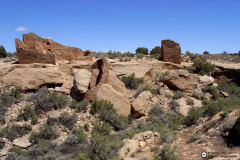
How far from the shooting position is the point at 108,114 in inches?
338

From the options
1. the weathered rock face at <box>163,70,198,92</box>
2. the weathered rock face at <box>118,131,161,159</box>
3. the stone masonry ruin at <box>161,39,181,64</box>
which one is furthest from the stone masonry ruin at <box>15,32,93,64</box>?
the weathered rock face at <box>118,131,161,159</box>

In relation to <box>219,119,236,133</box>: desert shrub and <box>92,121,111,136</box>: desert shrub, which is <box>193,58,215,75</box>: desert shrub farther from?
<box>92,121,111,136</box>: desert shrub

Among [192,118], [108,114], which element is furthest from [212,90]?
[108,114]

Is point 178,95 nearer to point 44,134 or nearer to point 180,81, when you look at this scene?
point 180,81

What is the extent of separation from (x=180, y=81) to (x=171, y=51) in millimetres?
3986

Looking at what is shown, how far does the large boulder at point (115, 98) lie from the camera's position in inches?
365

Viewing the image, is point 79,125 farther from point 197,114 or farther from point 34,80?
point 197,114

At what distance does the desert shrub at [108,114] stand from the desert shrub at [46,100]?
1.53 meters

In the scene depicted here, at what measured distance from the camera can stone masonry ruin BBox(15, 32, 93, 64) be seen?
35.9 feet

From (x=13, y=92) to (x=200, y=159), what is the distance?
824 centimetres

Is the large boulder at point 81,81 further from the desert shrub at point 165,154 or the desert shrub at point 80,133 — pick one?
the desert shrub at point 165,154

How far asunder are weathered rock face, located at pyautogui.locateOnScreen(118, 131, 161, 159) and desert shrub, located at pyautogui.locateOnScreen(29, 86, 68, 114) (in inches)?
166

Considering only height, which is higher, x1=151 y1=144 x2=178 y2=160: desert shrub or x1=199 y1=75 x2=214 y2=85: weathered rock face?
x1=199 y1=75 x2=214 y2=85: weathered rock face

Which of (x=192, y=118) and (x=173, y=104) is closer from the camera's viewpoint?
(x=192, y=118)
